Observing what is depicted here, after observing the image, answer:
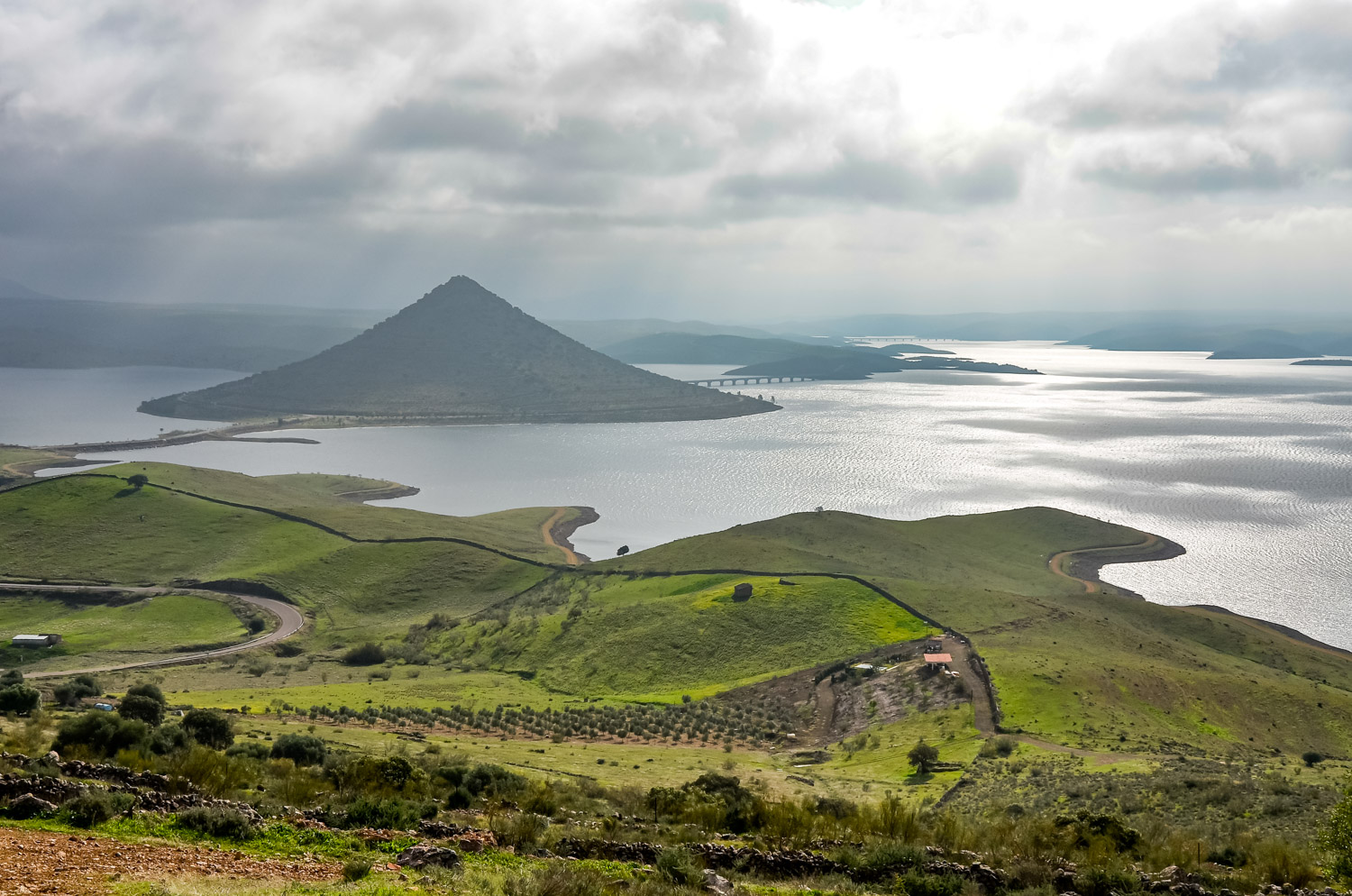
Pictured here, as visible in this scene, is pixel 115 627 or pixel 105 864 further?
pixel 115 627

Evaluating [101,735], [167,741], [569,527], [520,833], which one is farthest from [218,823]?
[569,527]

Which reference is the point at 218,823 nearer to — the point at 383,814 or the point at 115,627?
the point at 383,814

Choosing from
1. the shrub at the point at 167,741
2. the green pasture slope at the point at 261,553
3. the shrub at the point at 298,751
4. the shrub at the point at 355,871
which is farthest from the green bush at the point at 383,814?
the green pasture slope at the point at 261,553

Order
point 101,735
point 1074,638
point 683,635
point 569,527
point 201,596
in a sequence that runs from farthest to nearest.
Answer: point 569,527, point 201,596, point 683,635, point 1074,638, point 101,735

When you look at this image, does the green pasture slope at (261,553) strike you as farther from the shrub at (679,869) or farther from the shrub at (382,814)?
the shrub at (679,869)

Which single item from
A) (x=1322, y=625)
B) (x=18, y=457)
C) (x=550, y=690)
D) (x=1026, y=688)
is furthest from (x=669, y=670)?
(x=18, y=457)

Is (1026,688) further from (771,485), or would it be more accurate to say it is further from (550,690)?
(771,485)

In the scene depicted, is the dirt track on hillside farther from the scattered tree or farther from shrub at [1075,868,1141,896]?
the scattered tree
